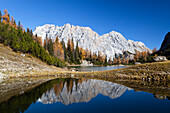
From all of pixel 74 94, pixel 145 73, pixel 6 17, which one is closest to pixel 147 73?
pixel 145 73

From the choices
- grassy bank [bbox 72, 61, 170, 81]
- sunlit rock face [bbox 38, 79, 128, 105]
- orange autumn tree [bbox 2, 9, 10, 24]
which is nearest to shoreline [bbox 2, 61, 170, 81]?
grassy bank [bbox 72, 61, 170, 81]

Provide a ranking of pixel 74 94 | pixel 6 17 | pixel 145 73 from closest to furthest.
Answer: pixel 74 94, pixel 145 73, pixel 6 17

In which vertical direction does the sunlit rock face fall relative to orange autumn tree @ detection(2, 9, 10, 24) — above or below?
below

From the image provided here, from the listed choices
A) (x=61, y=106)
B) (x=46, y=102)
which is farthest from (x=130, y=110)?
(x=46, y=102)

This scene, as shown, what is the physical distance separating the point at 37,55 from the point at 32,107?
236ft

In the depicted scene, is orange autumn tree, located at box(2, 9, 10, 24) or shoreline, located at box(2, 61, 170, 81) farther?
orange autumn tree, located at box(2, 9, 10, 24)

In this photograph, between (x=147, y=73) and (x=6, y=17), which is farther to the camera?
(x=6, y=17)

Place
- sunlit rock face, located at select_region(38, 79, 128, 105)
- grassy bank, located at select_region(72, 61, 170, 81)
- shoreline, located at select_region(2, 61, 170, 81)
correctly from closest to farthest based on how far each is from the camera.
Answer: sunlit rock face, located at select_region(38, 79, 128, 105) < grassy bank, located at select_region(72, 61, 170, 81) < shoreline, located at select_region(2, 61, 170, 81)

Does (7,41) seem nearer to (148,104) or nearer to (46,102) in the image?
(46,102)

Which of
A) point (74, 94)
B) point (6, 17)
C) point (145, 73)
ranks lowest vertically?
point (74, 94)

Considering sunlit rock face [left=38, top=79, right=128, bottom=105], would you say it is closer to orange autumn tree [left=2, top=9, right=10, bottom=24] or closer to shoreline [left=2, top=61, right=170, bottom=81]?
shoreline [left=2, top=61, right=170, bottom=81]

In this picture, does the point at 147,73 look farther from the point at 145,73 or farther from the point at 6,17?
the point at 6,17

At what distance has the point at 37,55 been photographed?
79.1m

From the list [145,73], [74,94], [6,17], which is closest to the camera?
[74,94]
